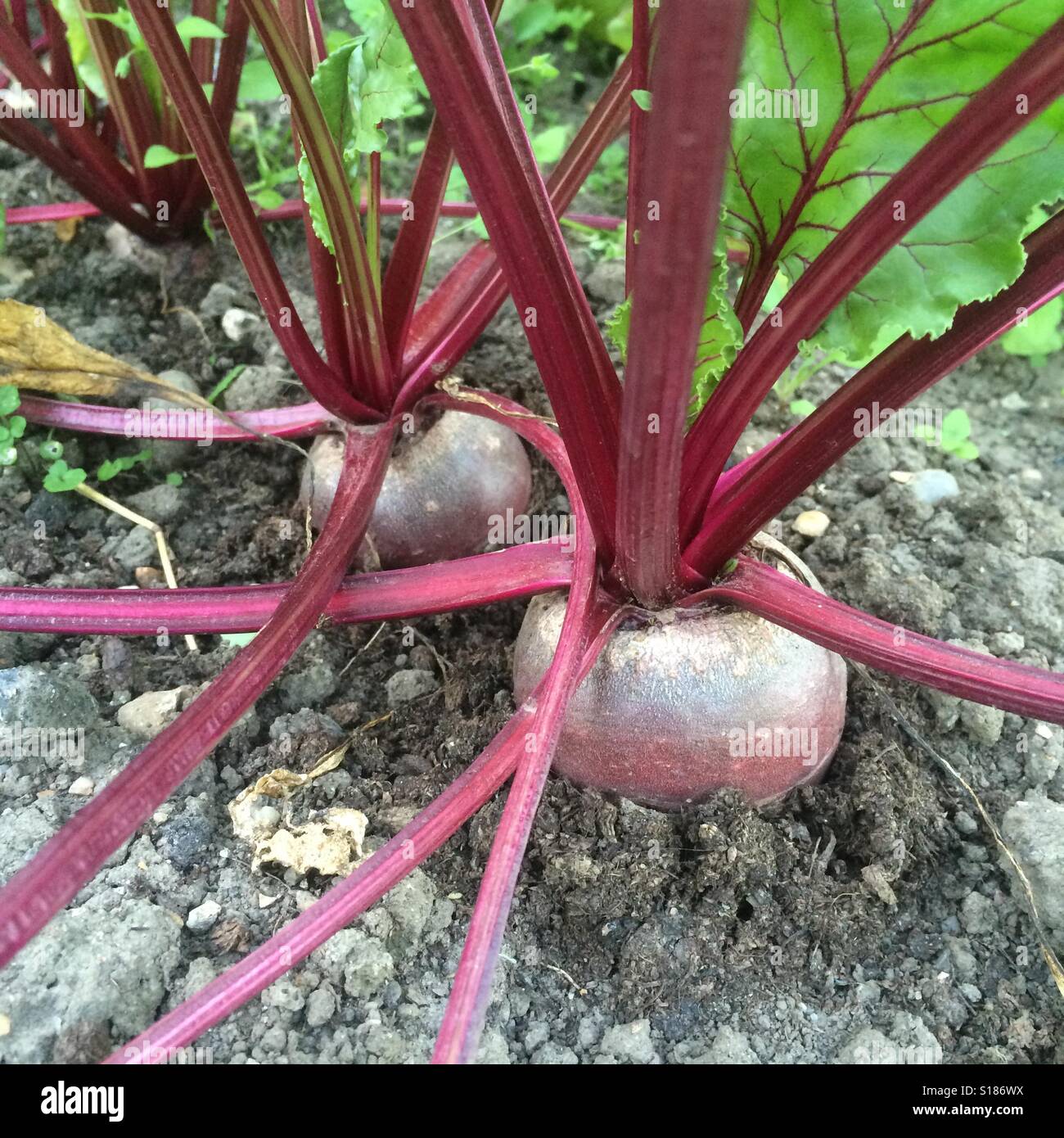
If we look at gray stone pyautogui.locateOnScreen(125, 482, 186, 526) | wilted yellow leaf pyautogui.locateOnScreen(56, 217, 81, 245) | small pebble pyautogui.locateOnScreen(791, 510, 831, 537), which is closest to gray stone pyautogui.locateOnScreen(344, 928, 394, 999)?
gray stone pyautogui.locateOnScreen(125, 482, 186, 526)

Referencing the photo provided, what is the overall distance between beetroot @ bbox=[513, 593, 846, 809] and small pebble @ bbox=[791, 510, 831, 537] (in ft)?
1.87

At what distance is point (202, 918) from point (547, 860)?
462 millimetres

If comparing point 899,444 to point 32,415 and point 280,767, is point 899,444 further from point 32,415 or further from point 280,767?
point 32,415

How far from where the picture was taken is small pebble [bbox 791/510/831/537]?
1992 mm

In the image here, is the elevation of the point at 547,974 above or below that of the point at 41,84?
below

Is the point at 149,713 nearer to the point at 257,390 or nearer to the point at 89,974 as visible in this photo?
the point at 89,974

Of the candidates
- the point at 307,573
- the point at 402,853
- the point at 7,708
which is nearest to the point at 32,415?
the point at 7,708

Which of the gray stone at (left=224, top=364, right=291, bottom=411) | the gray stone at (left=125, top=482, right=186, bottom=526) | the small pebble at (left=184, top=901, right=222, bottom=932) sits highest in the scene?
the gray stone at (left=224, top=364, right=291, bottom=411)

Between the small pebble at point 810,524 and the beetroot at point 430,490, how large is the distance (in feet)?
1.92

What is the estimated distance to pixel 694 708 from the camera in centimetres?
139

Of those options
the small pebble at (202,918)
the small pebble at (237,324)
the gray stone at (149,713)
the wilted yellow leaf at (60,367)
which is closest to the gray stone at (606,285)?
the small pebble at (237,324)

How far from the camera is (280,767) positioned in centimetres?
152

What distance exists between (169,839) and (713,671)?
2.61 ft

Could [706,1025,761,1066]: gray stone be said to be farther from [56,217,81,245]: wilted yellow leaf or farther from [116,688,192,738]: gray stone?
[56,217,81,245]: wilted yellow leaf
